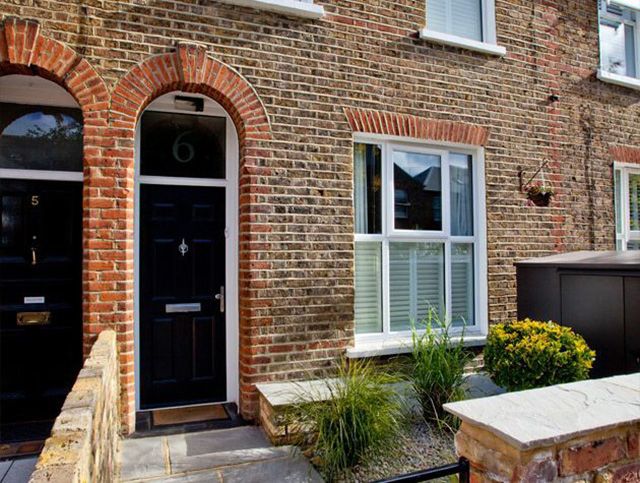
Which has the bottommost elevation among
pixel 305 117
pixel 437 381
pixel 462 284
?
pixel 437 381

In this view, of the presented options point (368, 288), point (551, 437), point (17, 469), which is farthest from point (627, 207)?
point (17, 469)

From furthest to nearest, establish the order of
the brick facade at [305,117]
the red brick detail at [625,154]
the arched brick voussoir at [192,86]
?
the red brick detail at [625,154]
the arched brick voussoir at [192,86]
the brick facade at [305,117]

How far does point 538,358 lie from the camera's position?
4.16 meters

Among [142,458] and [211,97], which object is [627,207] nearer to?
[211,97]

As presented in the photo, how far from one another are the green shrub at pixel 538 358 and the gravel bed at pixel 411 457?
78cm

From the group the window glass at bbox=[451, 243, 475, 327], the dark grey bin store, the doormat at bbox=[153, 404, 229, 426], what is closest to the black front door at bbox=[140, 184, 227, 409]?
the doormat at bbox=[153, 404, 229, 426]

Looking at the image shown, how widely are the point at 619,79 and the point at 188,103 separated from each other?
5712 mm

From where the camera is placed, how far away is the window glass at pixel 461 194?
567 cm

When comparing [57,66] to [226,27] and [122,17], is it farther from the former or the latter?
[226,27]

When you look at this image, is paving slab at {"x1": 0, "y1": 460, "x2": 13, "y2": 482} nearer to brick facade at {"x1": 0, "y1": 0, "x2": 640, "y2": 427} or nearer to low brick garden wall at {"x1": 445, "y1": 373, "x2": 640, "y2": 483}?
brick facade at {"x1": 0, "y1": 0, "x2": 640, "y2": 427}

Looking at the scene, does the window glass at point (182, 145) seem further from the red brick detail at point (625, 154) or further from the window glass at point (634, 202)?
the window glass at point (634, 202)


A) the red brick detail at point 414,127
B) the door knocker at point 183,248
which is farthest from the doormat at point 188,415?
the red brick detail at point 414,127

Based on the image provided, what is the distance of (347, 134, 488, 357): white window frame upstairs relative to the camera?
509 cm

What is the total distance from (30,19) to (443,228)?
4.32 meters
